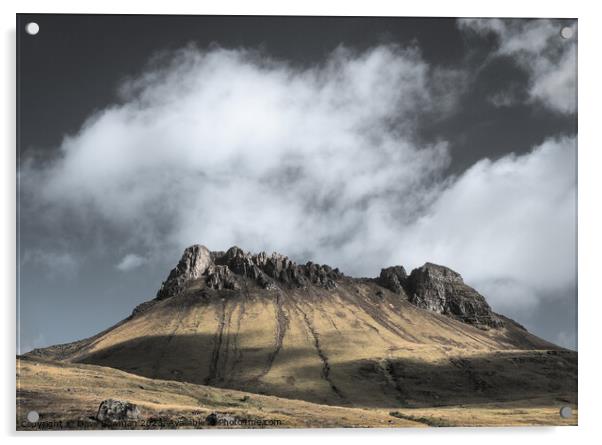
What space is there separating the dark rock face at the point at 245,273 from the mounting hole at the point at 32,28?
419 ft

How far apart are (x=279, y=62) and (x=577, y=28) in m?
15.4

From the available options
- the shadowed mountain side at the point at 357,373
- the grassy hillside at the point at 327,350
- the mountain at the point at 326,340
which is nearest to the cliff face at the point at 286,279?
A: the mountain at the point at 326,340

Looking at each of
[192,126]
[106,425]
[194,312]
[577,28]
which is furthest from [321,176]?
[194,312]

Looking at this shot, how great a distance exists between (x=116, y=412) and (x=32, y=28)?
18.8 metres

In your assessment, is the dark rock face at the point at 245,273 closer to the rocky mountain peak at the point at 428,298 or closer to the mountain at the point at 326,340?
the mountain at the point at 326,340

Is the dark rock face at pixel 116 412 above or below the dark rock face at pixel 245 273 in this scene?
below

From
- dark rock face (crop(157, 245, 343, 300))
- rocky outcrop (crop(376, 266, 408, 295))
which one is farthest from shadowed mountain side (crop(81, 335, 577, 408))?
rocky outcrop (crop(376, 266, 408, 295))

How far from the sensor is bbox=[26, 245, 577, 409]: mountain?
89.7m

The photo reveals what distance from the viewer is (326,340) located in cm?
12725

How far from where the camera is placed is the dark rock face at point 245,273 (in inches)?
6388

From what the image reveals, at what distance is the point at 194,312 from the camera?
15138cm

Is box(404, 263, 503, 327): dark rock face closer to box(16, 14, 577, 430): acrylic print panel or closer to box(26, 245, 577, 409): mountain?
box(26, 245, 577, 409): mountain

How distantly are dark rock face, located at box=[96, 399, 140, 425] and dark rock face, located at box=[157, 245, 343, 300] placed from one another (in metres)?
125

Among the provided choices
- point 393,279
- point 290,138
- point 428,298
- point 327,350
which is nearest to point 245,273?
point 393,279
